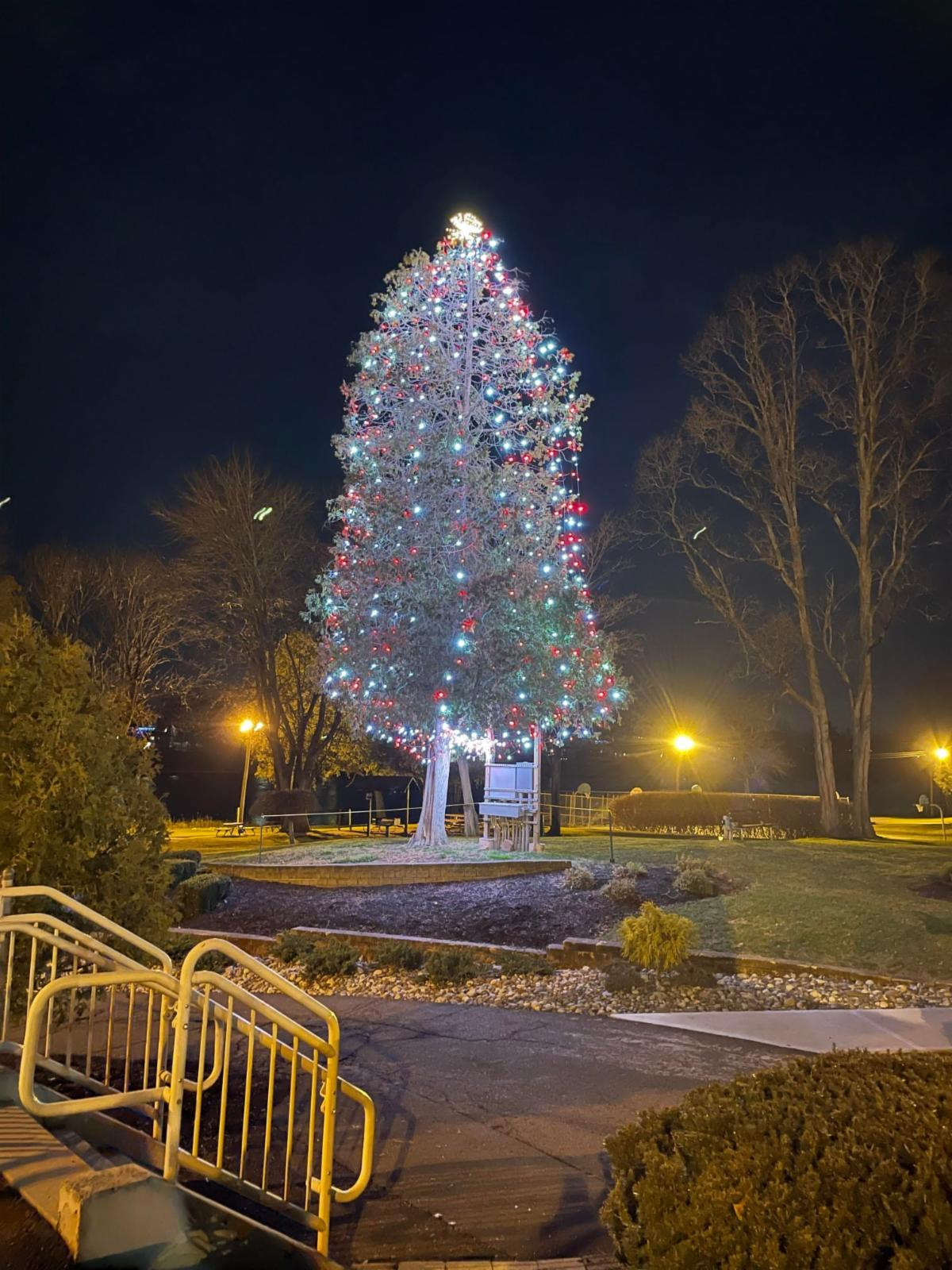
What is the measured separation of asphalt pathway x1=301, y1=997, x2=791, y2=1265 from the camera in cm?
377

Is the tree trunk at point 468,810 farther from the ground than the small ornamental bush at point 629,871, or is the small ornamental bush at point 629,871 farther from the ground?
the tree trunk at point 468,810

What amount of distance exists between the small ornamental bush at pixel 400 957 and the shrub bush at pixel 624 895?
3.03 metres

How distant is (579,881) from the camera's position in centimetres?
1252

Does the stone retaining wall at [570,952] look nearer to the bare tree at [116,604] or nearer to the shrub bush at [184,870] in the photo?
the shrub bush at [184,870]

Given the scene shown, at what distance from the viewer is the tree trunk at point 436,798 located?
1789cm

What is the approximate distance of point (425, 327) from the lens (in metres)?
18.4

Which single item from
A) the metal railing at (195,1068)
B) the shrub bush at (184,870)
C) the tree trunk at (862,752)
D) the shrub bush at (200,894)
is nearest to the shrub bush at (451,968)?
the metal railing at (195,1068)

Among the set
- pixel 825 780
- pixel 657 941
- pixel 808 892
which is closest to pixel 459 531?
pixel 808 892

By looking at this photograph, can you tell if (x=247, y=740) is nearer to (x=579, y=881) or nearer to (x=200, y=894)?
(x=200, y=894)

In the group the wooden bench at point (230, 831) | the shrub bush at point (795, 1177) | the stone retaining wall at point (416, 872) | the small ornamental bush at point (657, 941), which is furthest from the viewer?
the wooden bench at point (230, 831)

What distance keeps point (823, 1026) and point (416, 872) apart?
8.37m

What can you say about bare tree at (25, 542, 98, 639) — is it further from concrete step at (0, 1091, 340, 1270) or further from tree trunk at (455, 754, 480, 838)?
concrete step at (0, 1091, 340, 1270)

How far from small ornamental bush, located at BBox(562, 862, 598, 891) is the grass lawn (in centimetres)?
162

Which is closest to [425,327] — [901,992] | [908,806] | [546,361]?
[546,361]
